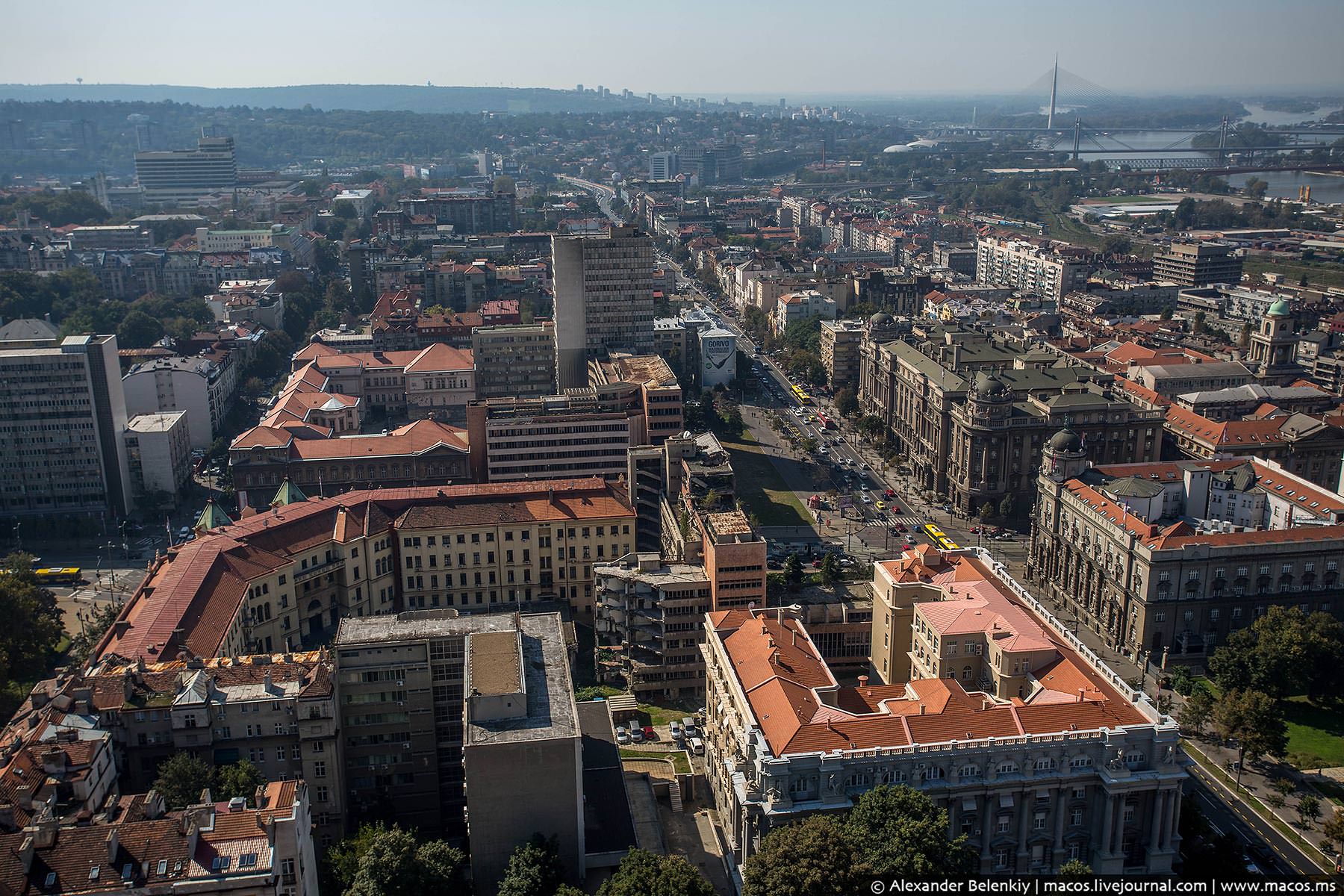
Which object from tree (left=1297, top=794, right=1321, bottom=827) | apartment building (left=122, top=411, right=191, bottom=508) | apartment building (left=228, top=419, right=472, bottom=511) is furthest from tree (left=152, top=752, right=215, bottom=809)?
apartment building (left=122, top=411, right=191, bottom=508)

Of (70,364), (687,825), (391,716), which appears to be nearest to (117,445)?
(70,364)

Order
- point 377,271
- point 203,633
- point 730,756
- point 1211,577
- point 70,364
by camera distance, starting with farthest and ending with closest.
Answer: point 377,271, point 70,364, point 1211,577, point 203,633, point 730,756

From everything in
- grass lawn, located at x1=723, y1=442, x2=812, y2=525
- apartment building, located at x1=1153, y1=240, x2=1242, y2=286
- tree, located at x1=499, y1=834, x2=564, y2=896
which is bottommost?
grass lawn, located at x1=723, y1=442, x2=812, y2=525

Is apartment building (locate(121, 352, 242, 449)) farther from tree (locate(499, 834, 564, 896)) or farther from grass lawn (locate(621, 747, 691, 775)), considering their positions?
tree (locate(499, 834, 564, 896))

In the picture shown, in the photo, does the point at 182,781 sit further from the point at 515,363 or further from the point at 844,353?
the point at 844,353

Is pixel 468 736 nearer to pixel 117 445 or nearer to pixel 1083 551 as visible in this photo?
pixel 1083 551

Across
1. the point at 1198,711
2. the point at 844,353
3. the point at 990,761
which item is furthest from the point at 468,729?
the point at 844,353

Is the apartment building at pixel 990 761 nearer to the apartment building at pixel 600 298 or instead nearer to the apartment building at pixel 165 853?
the apartment building at pixel 165 853
